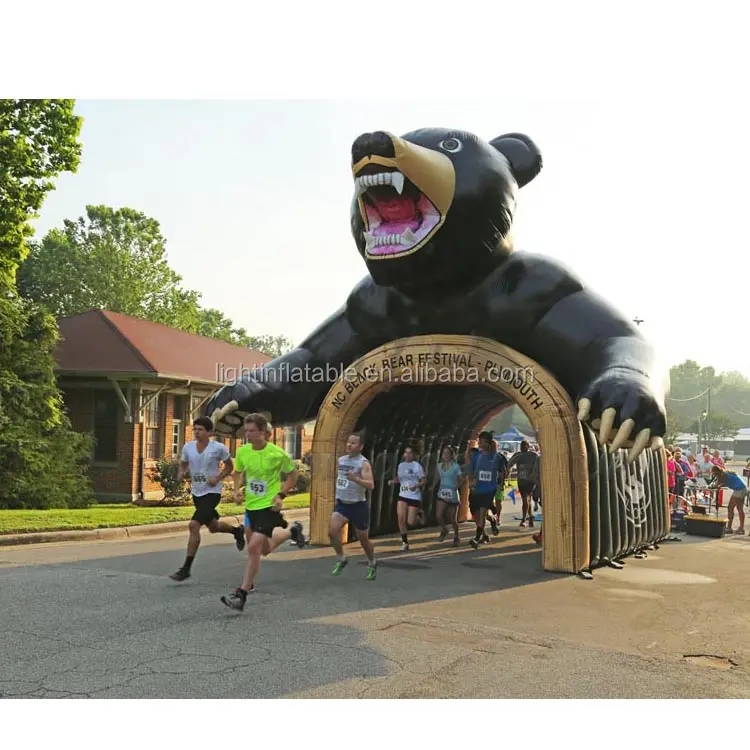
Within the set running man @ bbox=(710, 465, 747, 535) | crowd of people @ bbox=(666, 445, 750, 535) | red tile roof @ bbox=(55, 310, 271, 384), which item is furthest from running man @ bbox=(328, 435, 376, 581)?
red tile roof @ bbox=(55, 310, 271, 384)

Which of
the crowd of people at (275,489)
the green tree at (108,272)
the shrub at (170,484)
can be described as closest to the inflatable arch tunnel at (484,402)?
the crowd of people at (275,489)

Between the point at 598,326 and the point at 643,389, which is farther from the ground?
the point at 598,326

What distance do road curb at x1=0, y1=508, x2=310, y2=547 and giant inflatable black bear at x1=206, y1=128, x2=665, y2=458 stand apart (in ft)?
17.7

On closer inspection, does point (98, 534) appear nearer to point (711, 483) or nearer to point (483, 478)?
point (483, 478)

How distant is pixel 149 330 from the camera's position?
20.9 meters

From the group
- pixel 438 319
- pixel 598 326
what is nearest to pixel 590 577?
pixel 598 326

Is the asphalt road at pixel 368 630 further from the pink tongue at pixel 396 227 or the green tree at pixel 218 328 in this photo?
the green tree at pixel 218 328

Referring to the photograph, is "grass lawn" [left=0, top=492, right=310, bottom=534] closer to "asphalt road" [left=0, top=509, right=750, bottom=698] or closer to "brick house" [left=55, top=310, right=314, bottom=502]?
"asphalt road" [left=0, top=509, right=750, bottom=698]

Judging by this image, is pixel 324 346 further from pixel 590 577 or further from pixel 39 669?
pixel 39 669

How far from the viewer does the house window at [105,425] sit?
692 inches

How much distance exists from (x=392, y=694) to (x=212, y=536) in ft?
27.2

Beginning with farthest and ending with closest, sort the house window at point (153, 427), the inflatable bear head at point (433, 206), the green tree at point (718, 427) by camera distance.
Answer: the green tree at point (718, 427), the house window at point (153, 427), the inflatable bear head at point (433, 206)

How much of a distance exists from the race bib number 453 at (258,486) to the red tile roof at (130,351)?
432 inches

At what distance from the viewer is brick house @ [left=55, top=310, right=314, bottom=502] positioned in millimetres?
17281
